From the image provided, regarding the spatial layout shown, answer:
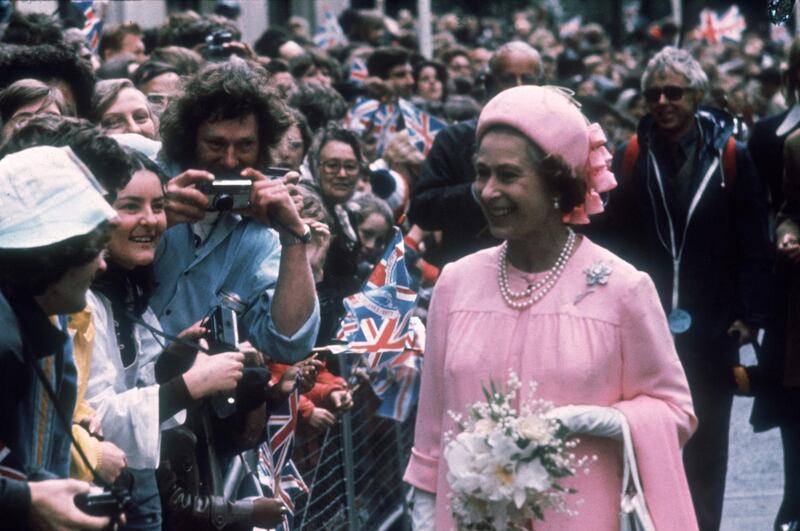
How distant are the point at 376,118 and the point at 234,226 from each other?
6.61m

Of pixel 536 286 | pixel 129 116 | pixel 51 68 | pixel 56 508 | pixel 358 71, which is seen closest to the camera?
pixel 56 508

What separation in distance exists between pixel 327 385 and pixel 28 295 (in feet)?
11.2

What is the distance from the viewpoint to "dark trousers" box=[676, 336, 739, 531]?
25.1 ft

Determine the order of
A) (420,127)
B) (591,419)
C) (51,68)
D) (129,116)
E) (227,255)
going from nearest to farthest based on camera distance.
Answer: (591,419) → (227,255) → (129,116) → (51,68) → (420,127)

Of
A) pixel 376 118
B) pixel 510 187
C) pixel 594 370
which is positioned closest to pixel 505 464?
pixel 594 370

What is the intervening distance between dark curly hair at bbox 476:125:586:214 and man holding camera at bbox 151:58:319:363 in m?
0.86

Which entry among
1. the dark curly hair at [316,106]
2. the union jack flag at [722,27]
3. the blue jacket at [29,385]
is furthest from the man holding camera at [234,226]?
the union jack flag at [722,27]

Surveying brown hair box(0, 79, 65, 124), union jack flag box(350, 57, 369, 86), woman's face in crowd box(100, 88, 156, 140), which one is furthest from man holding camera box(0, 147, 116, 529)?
union jack flag box(350, 57, 369, 86)

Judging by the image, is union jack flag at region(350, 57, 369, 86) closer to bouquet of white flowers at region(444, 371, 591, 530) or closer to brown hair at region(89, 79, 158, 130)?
brown hair at region(89, 79, 158, 130)

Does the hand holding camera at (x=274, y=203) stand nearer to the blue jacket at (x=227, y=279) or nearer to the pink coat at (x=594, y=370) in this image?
the blue jacket at (x=227, y=279)

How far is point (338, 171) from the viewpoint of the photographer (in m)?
8.47

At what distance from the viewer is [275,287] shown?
17.4 ft

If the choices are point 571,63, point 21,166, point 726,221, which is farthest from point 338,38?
point 21,166

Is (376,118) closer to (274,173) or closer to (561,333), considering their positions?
(274,173)
